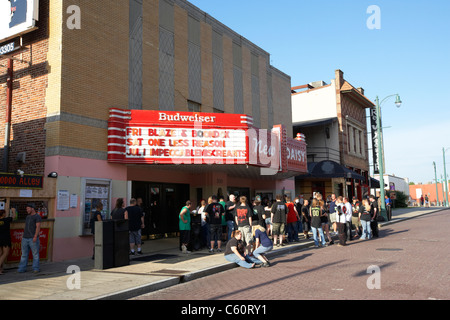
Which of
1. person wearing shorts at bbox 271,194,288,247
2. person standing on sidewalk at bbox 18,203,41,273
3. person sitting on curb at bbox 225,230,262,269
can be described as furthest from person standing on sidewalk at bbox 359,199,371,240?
person standing on sidewalk at bbox 18,203,41,273

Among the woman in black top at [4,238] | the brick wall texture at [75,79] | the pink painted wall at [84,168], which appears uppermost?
the brick wall texture at [75,79]

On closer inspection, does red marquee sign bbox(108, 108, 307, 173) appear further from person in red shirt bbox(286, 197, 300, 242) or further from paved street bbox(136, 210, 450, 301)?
paved street bbox(136, 210, 450, 301)

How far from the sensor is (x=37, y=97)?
42.1 ft

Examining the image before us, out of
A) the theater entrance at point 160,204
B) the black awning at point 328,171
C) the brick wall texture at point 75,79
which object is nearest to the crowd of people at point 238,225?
the theater entrance at point 160,204

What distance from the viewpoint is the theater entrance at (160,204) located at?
15602 mm

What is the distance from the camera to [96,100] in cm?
1319

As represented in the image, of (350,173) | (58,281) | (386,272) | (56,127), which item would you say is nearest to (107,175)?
(56,127)

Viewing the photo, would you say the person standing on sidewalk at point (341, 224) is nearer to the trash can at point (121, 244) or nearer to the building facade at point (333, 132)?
the trash can at point (121, 244)

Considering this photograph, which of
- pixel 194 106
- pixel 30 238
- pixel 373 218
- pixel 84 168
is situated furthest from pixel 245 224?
pixel 194 106

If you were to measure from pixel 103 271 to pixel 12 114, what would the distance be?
7.48 metres

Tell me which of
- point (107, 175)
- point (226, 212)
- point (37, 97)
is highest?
point (37, 97)

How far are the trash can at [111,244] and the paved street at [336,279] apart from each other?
2.63 m

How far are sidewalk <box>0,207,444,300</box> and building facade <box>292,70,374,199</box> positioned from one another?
55.1ft
